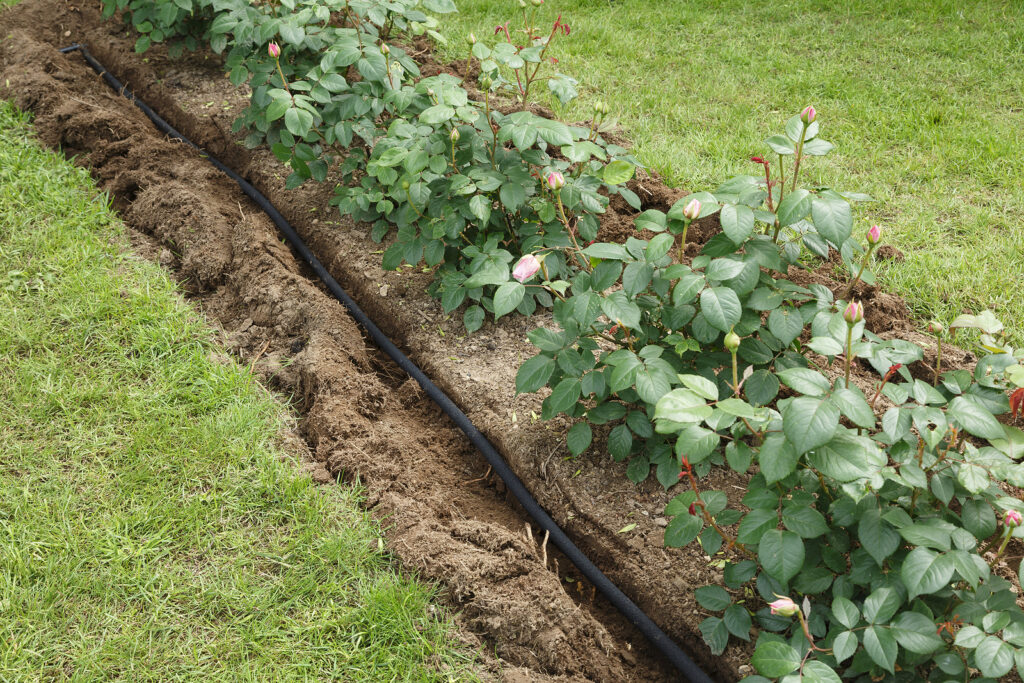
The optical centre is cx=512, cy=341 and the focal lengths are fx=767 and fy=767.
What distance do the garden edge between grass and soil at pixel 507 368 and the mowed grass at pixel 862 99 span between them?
40cm

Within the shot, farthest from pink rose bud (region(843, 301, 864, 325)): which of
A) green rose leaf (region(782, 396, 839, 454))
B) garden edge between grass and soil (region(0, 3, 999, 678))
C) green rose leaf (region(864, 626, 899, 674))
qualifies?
garden edge between grass and soil (region(0, 3, 999, 678))

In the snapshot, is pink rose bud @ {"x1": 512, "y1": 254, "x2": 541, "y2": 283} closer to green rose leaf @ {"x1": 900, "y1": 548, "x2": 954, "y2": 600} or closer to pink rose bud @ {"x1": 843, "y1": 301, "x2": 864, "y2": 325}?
pink rose bud @ {"x1": 843, "y1": 301, "x2": 864, "y2": 325}

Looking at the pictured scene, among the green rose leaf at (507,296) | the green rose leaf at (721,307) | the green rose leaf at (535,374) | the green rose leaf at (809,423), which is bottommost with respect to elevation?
the green rose leaf at (535,374)

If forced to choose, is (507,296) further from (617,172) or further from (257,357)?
(257,357)

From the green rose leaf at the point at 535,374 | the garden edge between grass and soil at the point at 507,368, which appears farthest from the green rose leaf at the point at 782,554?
the green rose leaf at the point at 535,374

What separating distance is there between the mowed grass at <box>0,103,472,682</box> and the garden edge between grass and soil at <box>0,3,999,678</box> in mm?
246

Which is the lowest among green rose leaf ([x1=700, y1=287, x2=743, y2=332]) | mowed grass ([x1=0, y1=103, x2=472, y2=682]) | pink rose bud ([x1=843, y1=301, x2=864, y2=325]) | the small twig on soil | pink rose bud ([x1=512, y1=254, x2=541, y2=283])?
mowed grass ([x1=0, y1=103, x2=472, y2=682])

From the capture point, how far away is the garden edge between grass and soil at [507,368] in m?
1.94

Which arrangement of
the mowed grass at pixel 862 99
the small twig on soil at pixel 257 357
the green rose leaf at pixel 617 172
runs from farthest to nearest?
the mowed grass at pixel 862 99 → the small twig on soil at pixel 257 357 → the green rose leaf at pixel 617 172

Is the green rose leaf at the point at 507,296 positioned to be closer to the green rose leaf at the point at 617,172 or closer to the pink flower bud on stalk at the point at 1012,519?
the green rose leaf at the point at 617,172

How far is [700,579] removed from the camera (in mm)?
1891

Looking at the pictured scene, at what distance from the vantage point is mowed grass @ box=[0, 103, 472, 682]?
1.85 metres

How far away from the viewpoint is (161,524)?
2.12 m

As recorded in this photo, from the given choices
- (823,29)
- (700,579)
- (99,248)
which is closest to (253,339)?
(99,248)
